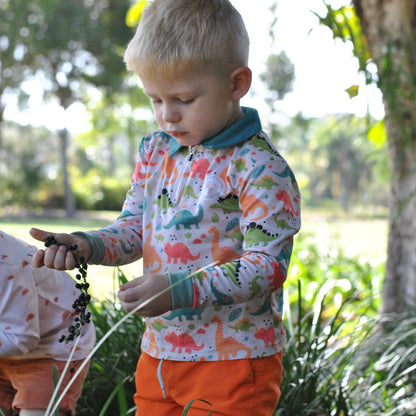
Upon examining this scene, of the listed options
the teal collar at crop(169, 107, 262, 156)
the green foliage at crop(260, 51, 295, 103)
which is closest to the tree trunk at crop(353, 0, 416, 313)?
the teal collar at crop(169, 107, 262, 156)

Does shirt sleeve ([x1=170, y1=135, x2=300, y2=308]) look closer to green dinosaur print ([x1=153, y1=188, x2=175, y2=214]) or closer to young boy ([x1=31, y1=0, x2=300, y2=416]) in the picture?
young boy ([x1=31, y1=0, x2=300, y2=416])

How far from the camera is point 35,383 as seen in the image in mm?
1676

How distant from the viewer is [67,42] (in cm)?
2000

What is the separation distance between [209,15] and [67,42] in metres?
20.1

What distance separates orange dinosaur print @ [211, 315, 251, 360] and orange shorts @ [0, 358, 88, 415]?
56cm

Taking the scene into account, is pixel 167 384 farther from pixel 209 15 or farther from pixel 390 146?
pixel 390 146

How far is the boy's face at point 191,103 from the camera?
128cm

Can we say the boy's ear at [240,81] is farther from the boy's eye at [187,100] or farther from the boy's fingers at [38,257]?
the boy's fingers at [38,257]

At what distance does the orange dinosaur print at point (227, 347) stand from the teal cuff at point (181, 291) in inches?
9.9

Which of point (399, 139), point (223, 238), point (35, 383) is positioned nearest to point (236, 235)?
point (223, 238)

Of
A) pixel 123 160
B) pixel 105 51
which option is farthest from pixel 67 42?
pixel 123 160

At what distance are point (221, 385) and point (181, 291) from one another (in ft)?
1.13

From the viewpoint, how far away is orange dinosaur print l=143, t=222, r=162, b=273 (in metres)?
1.46

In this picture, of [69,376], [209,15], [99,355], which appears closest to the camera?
[209,15]
